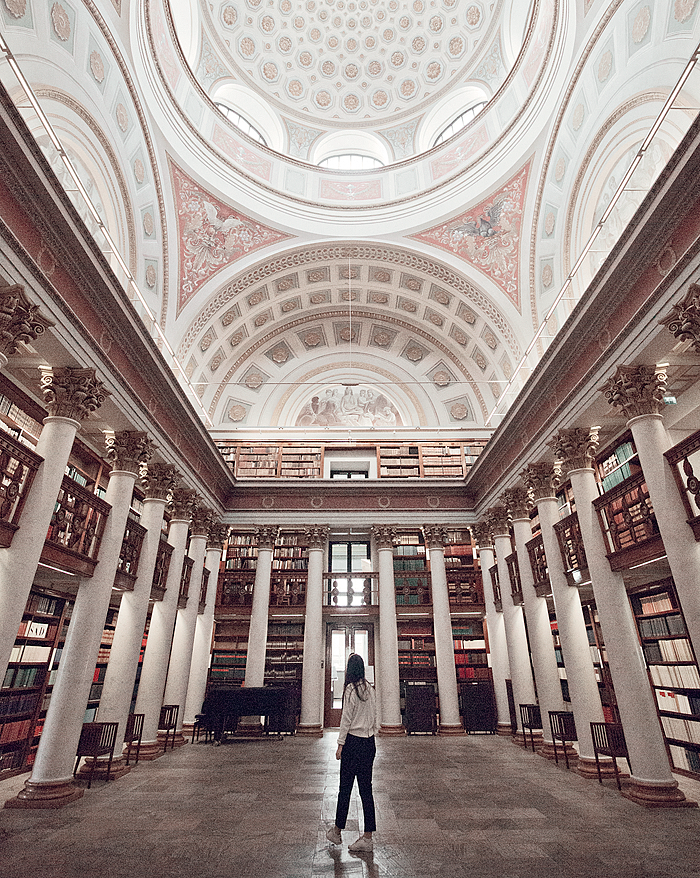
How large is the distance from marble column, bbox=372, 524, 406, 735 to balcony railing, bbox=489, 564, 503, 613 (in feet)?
9.04

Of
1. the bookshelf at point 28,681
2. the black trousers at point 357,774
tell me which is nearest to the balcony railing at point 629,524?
the black trousers at point 357,774

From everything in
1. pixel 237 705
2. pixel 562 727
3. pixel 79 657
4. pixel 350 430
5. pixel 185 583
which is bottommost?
pixel 562 727

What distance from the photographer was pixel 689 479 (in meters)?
5.84

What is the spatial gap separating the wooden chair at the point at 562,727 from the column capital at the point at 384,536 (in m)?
6.28

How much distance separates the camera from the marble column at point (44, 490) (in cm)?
538

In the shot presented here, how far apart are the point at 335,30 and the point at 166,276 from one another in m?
11.0

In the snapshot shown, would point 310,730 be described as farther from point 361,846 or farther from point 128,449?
point 361,846

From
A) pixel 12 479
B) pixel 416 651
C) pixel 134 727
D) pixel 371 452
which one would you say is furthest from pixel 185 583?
pixel 371 452

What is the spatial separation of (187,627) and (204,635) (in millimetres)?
1453

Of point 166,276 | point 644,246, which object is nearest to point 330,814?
point 644,246

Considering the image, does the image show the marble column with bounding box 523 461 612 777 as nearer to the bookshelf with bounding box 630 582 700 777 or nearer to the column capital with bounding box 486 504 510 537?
the bookshelf with bounding box 630 582 700 777

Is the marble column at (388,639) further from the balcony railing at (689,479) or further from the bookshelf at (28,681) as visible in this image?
the balcony railing at (689,479)

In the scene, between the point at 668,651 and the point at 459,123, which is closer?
the point at 668,651

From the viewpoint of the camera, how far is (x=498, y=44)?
46.9 feet
